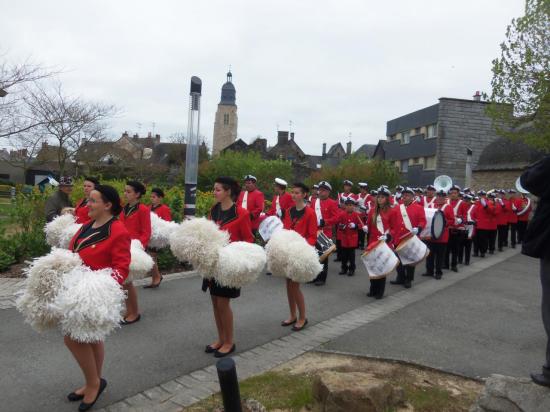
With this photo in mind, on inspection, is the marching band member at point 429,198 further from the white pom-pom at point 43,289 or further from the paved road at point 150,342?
the white pom-pom at point 43,289

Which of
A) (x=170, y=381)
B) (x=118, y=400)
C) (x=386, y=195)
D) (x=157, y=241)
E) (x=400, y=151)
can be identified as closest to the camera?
(x=118, y=400)

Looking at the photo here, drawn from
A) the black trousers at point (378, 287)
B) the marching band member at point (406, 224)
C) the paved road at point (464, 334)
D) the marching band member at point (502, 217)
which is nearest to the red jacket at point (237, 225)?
the paved road at point (464, 334)

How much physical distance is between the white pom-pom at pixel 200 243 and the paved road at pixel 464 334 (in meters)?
1.98

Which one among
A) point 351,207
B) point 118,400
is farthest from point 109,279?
point 351,207

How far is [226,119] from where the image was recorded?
10569 centimetres

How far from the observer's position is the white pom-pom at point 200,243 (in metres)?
4.82

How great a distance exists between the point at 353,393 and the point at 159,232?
17.0 ft

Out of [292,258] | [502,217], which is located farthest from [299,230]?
[502,217]

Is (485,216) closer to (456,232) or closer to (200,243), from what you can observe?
(456,232)

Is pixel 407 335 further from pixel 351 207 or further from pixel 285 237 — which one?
pixel 351 207

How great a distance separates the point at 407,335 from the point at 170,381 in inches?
131

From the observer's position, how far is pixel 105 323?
3688 mm

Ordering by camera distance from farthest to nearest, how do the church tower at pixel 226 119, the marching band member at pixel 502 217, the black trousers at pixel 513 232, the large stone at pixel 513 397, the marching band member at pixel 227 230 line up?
the church tower at pixel 226 119 < the black trousers at pixel 513 232 < the marching band member at pixel 502 217 < the marching band member at pixel 227 230 < the large stone at pixel 513 397

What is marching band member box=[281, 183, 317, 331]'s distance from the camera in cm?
642
